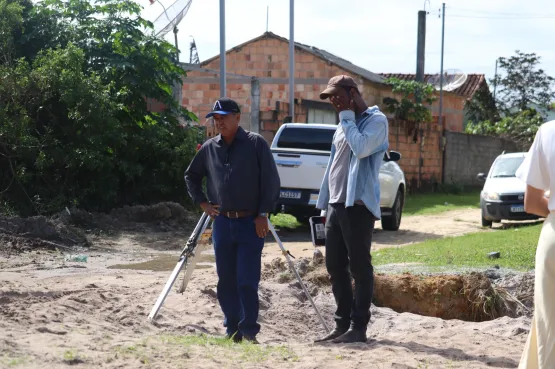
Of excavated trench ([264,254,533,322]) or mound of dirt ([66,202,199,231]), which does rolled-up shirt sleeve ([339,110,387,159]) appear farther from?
mound of dirt ([66,202,199,231])

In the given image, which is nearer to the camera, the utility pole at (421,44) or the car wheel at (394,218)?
the car wheel at (394,218)

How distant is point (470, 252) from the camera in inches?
502

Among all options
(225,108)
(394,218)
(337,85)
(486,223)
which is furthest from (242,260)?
(486,223)

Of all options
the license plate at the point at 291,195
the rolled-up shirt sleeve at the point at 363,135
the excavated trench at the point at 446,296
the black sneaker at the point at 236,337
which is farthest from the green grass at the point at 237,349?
the license plate at the point at 291,195

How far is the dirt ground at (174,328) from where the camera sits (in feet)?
18.5

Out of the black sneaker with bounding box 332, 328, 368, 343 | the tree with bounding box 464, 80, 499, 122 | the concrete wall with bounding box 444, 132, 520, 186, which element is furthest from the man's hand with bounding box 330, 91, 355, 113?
the tree with bounding box 464, 80, 499, 122

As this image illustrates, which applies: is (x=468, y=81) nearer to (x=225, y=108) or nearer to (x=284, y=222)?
(x=284, y=222)

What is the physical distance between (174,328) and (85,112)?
31.2ft

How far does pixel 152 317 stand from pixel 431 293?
328 centimetres

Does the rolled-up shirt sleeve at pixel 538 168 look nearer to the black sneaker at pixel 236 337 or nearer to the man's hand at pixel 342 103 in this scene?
the man's hand at pixel 342 103

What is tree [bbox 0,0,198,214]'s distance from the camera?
1609 centimetres

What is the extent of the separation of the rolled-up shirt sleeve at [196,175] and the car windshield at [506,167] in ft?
44.6

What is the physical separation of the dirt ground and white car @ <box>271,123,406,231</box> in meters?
3.93

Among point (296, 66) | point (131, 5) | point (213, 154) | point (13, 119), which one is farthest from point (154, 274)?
point (296, 66)
